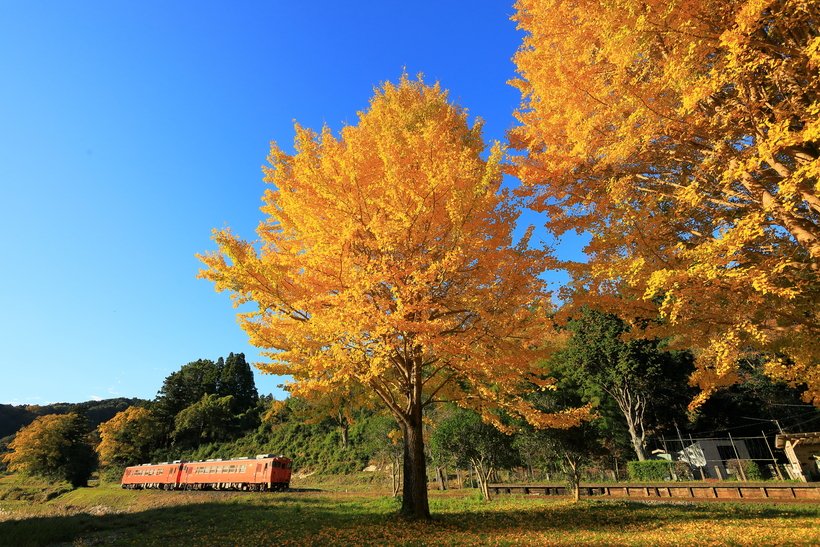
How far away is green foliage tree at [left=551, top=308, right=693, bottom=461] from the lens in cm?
2488

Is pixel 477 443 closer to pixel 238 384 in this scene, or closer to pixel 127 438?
pixel 238 384

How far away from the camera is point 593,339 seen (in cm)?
2662

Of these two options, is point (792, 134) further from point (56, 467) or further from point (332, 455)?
point (56, 467)

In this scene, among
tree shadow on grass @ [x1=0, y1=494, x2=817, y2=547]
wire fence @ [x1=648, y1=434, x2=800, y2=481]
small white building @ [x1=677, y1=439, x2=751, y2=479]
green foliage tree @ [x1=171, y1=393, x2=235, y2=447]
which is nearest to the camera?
tree shadow on grass @ [x1=0, y1=494, x2=817, y2=547]

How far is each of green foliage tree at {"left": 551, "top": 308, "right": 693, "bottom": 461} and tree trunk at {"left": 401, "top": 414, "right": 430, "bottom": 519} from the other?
62.8 feet

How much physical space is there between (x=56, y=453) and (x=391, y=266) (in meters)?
50.0

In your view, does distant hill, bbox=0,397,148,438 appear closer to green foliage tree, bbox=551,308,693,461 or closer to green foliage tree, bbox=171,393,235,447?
green foliage tree, bbox=171,393,235,447

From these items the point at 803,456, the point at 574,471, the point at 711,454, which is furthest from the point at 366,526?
the point at 711,454

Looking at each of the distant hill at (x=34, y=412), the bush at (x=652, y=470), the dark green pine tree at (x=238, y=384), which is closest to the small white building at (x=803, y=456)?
the bush at (x=652, y=470)

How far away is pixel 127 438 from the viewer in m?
47.8

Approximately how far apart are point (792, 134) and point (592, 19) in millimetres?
3626

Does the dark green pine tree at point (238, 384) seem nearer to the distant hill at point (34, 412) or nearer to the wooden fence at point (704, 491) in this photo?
the wooden fence at point (704, 491)

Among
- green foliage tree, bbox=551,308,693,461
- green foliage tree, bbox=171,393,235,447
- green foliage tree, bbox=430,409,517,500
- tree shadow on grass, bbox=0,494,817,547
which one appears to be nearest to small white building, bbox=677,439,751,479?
green foliage tree, bbox=551,308,693,461

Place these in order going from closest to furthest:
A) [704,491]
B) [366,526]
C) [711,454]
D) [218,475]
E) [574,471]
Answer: [366,526]
[574,471]
[704,491]
[711,454]
[218,475]
